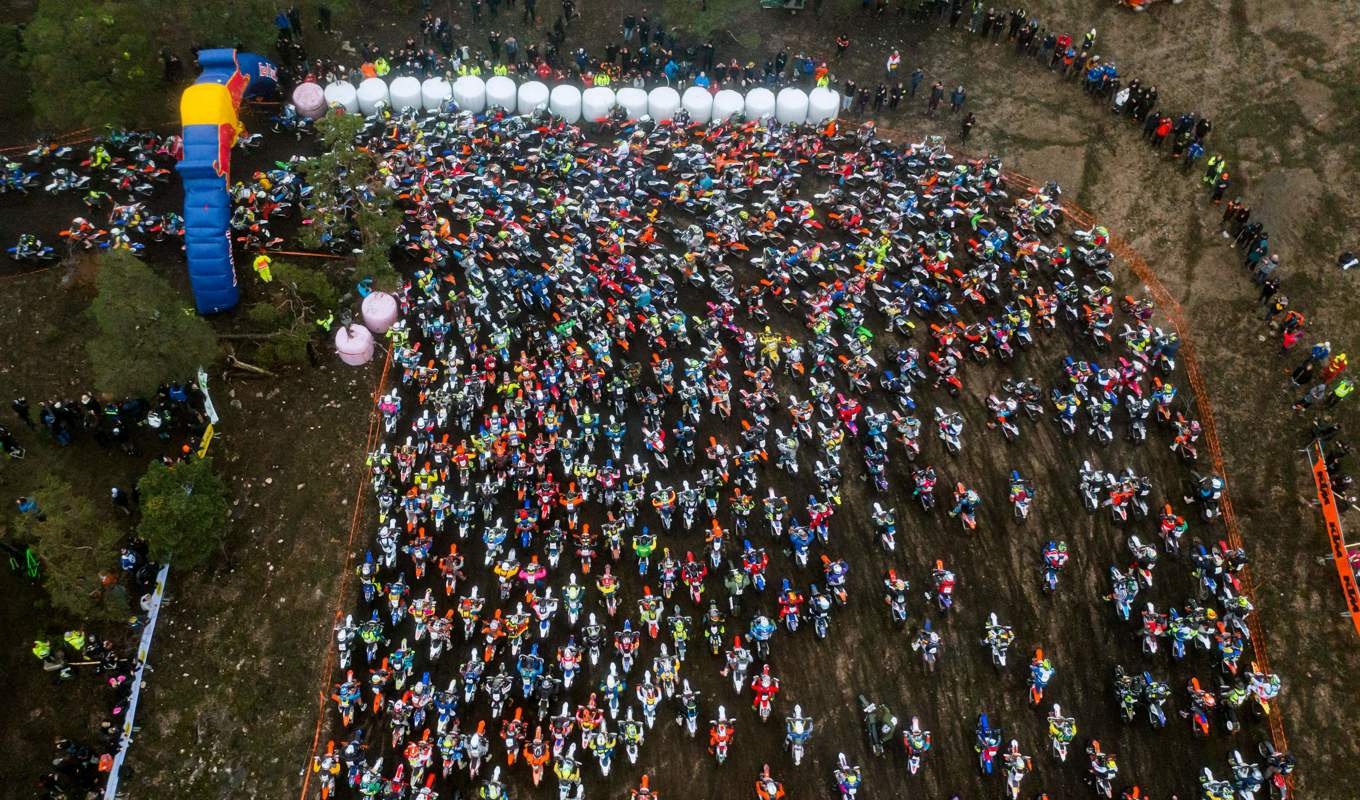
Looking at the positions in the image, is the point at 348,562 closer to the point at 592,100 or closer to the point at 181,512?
the point at 181,512

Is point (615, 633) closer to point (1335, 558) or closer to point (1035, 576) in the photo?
point (1035, 576)

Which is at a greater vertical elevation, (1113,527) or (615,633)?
(1113,527)

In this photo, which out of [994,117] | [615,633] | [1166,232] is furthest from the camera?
[994,117]

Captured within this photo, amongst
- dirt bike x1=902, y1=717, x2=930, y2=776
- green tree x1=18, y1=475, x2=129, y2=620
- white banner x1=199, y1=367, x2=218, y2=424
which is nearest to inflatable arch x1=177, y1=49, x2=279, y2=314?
white banner x1=199, y1=367, x2=218, y2=424

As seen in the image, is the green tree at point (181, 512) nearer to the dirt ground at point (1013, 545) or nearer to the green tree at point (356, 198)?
the dirt ground at point (1013, 545)

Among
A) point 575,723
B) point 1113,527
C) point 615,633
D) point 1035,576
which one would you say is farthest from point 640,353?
point 1113,527
